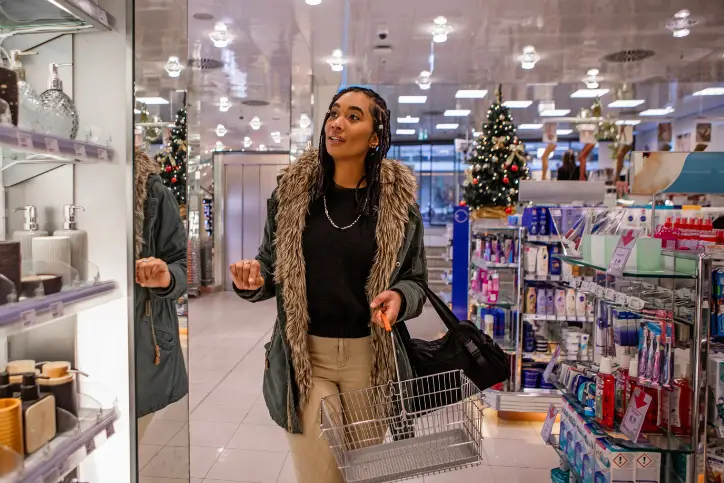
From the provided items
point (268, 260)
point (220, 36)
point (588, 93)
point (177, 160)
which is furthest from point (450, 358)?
point (588, 93)

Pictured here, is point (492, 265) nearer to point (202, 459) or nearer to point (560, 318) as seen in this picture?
point (560, 318)

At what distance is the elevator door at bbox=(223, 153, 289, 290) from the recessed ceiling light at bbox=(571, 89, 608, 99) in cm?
580

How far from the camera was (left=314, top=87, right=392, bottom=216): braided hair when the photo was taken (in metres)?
1.87

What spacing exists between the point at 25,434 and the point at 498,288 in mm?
3741

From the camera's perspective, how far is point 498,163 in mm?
7555

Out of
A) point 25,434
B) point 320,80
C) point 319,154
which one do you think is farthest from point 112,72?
point 320,80

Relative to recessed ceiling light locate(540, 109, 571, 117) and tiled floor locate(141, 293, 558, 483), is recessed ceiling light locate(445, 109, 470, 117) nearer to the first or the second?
recessed ceiling light locate(540, 109, 571, 117)

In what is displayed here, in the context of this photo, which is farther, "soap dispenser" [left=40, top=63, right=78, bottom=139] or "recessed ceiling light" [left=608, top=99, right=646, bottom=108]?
"recessed ceiling light" [left=608, top=99, right=646, bottom=108]

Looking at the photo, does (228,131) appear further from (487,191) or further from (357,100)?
(357,100)

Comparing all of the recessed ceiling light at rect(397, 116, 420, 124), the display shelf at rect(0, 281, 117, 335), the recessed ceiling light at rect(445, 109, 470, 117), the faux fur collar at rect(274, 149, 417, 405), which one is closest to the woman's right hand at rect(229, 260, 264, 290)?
the faux fur collar at rect(274, 149, 417, 405)

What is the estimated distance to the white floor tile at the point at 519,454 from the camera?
11.9ft

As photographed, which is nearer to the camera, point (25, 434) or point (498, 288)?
point (25, 434)

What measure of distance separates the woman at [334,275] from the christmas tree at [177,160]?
371 millimetres

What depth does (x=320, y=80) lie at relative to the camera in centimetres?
913
